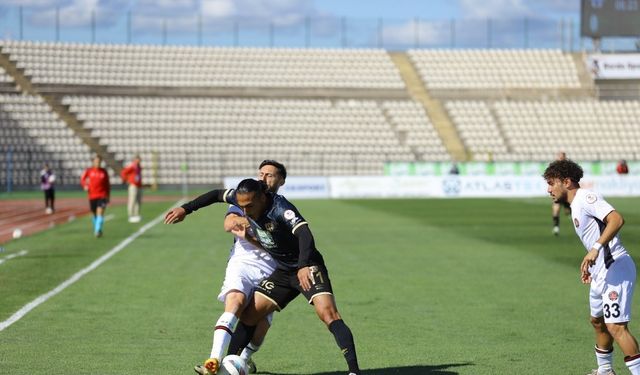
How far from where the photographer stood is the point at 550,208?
130 ft

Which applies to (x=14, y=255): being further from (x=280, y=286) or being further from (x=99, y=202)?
(x=280, y=286)

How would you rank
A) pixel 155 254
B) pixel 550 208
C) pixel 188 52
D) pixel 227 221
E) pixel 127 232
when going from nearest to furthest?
pixel 227 221
pixel 155 254
pixel 127 232
pixel 550 208
pixel 188 52

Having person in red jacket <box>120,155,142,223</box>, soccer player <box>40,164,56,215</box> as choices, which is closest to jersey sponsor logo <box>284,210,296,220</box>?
person in red jacket <box>120,155,142,223</box>

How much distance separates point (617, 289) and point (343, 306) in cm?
604

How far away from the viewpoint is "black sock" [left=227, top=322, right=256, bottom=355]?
905cm

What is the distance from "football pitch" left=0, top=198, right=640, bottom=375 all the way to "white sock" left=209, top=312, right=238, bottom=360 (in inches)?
43.1

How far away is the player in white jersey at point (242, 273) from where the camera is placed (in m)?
8.66

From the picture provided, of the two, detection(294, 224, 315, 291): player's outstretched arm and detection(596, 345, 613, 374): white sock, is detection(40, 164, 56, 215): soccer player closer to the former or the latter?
detection(294, 224, 315, 291): player's outstretched arm

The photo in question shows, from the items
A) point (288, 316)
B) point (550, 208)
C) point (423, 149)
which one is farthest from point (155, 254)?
point (423, 149)

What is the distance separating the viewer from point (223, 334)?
8555 millimetres

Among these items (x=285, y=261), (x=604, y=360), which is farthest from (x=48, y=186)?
(x=604, y=360)

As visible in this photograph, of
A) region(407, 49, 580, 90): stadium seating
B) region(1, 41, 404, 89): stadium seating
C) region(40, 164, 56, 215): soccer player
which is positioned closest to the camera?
region(40, 164, 56, 215): soccer player

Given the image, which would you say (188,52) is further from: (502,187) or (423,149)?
(502,187)

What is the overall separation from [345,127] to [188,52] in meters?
14.1
